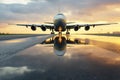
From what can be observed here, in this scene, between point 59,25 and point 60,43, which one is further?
point 59,25

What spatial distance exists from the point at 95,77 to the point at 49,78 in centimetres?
140

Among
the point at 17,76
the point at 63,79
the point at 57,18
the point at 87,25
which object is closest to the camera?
the point at 63,79

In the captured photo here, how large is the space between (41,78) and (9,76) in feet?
3.56

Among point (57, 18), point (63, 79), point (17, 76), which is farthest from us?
point (57, 18)

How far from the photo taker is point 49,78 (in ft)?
22.9

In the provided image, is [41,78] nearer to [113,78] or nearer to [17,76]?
[17,76]

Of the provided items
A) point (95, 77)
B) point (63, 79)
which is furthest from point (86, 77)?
point (63, 79)

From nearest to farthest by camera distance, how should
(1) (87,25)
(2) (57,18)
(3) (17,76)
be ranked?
1. (3) (17,76)
2. (2) (57,18)
3. (1) (87,25)

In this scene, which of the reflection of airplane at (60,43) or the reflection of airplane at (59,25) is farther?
the reflection of airplane at (59,25)

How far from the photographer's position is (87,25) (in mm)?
63219

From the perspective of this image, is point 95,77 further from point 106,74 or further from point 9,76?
point 9,76

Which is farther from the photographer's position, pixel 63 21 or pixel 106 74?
pixel 63 21

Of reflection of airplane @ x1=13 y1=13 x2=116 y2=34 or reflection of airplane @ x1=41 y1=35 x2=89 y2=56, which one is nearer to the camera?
reflection of airplane @ x1=41 y1=35 x2=89 y2=56

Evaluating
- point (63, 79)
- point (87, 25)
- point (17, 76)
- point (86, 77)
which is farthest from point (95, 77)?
point (87, 25)
